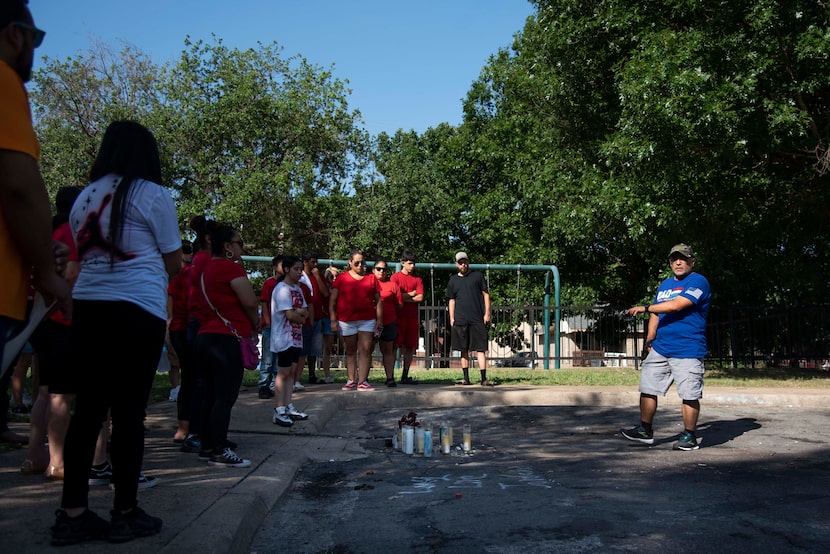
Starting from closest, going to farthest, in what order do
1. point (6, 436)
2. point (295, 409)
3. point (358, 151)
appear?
point (6, 436) < point (295, 409) < point (358, 151)

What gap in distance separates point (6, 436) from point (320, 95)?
3056cm

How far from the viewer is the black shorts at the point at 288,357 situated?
321 inches

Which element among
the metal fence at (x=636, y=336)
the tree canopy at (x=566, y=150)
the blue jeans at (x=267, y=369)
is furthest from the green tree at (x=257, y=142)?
the blue jeans at (x=267, y=369)

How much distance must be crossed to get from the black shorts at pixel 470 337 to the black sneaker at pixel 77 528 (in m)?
9.10

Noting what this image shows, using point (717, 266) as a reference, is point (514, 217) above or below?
above

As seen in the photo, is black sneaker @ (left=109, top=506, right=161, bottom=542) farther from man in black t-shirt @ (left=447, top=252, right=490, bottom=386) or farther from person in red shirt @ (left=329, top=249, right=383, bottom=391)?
man in black t-shirt @ (left=447, top=252, right=490, bottom=386)

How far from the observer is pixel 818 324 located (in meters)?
17.7

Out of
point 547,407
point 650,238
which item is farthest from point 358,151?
point 547,407

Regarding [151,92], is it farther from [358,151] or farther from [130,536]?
[130,536]

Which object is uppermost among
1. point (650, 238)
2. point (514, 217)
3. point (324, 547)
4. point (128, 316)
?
point (514, 217)

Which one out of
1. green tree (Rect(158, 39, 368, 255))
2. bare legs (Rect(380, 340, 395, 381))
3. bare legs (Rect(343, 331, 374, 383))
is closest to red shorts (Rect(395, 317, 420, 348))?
bare legs (Rect(380, 340, 395, 381))

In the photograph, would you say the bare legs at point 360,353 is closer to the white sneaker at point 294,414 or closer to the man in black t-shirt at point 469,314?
the man in black t-shirt at point 469,314

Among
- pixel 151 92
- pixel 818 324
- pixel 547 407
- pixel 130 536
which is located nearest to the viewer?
pixel 130 536

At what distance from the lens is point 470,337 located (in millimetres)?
12727
